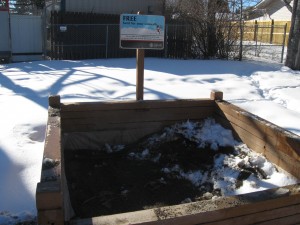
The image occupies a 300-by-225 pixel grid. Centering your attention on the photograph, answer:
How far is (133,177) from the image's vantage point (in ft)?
13.2

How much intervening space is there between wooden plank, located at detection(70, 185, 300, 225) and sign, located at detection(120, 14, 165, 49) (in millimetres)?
3085

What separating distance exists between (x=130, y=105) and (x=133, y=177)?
3.16 feet

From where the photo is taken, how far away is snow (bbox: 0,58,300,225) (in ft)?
11.1

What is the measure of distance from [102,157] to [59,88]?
3.94 metres

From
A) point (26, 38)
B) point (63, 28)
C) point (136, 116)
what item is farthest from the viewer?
point (26, 38)

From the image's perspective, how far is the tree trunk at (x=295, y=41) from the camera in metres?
12.6

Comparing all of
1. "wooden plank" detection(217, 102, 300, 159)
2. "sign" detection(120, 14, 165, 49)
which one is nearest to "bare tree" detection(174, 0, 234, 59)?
"sign" detection(120, 14, 165, 49)

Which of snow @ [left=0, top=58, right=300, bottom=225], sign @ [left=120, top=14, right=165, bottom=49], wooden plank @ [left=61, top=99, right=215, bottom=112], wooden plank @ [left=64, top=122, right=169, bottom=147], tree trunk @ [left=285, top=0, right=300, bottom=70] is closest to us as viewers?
snow @ [left=0, top=58, right=300, bottom=225]

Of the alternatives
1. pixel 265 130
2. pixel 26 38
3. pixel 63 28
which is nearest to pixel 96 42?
pixel 63 28

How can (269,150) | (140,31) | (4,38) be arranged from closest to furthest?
(269,150)
(140,31)
(4,38)

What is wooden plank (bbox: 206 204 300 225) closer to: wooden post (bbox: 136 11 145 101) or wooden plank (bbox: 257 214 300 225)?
wooden plank (bbox: 257 214 300 225)

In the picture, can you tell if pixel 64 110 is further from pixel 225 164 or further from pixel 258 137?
pixel 258 137

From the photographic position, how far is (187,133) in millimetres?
4688

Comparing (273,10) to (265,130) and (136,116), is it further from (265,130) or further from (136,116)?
(265,130)
